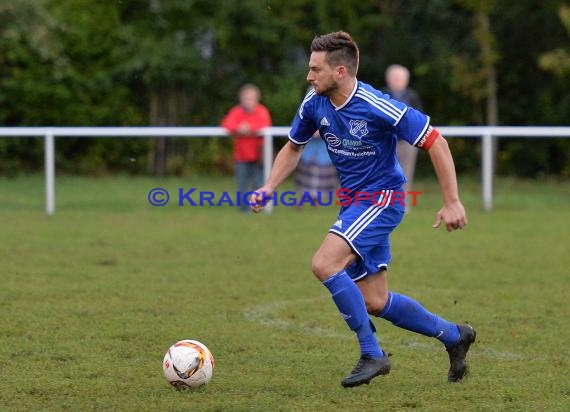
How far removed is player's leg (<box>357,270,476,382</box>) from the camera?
5832mm

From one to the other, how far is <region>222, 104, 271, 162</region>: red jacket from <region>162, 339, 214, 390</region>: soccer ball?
9567 mm

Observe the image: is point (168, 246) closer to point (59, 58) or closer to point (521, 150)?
point (59, 58)

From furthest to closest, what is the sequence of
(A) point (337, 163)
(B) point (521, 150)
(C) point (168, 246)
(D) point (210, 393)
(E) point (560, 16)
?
(B) point (521, 150)
(E) point (560, 16)
(C) point (168, 246)
(A) point (337, 163)
(D) point (210, 393)

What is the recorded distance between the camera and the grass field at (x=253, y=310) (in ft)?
18.1

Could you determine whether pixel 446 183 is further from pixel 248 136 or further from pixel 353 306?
pixel 248 136

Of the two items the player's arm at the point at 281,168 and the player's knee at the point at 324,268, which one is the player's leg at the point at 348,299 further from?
the player's arm at the point at 281,168

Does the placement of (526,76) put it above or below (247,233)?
above

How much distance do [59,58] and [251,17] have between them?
13.8ft

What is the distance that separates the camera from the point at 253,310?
8000 mm

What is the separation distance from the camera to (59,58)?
19938 mm

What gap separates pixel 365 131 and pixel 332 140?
0.21 meters

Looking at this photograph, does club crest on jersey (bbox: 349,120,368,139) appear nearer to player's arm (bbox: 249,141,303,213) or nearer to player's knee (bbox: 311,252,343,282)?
player's arm (bbox: 249,141,303,213)

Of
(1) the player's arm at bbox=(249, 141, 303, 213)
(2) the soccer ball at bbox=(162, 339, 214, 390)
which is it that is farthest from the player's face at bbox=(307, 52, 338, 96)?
(2) the soccer ball at bbox=(162, 339, 214, 390)

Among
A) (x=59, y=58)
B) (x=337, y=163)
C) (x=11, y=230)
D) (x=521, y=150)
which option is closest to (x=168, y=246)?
(x=11, y=230)
